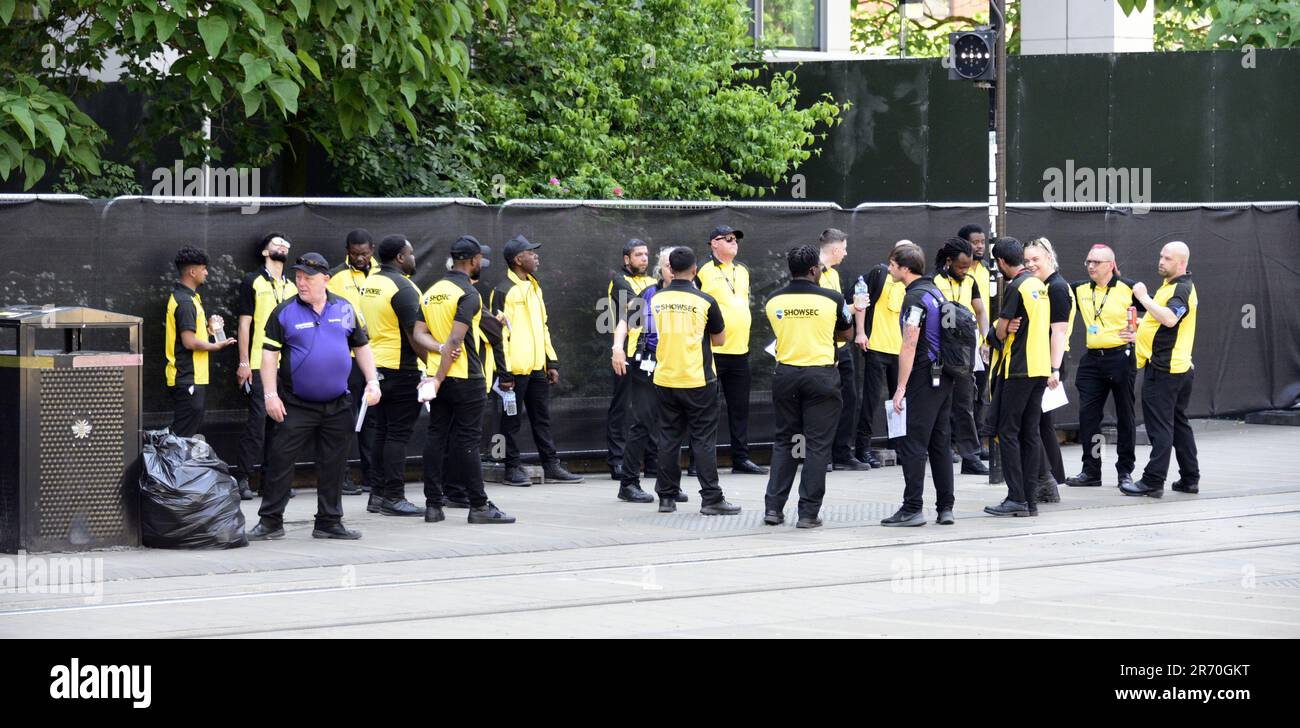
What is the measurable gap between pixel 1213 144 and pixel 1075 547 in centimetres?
1062

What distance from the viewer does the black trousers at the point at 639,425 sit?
1352cm

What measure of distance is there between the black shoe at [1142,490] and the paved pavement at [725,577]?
0.27ft

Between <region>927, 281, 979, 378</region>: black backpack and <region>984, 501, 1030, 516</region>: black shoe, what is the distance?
1.13 m

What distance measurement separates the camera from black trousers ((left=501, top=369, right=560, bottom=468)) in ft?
47.0

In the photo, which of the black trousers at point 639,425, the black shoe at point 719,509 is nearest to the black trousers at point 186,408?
the black trousers at point 639,425

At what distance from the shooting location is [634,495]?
13438mm

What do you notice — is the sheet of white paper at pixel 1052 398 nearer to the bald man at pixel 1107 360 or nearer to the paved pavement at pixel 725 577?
the paved pavement at pixel 725 577

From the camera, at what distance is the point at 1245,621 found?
825 centimetres

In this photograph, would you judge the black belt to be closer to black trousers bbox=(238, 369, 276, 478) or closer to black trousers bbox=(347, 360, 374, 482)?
black trousers bbox=(347, 360, 374, 482)

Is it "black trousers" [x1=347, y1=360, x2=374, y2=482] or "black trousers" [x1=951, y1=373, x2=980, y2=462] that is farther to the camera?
"black trousers" [x1=951, y1=373, x2=980, y2=462]

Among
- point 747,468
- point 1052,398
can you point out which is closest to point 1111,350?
point 1052,398

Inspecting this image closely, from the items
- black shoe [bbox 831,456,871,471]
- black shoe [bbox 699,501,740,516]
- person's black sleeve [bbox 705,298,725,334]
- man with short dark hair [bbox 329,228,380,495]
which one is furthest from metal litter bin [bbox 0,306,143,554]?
black shoe [bbox 831,456,871,471]

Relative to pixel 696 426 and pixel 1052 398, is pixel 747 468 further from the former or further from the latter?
pixel 1052 398
